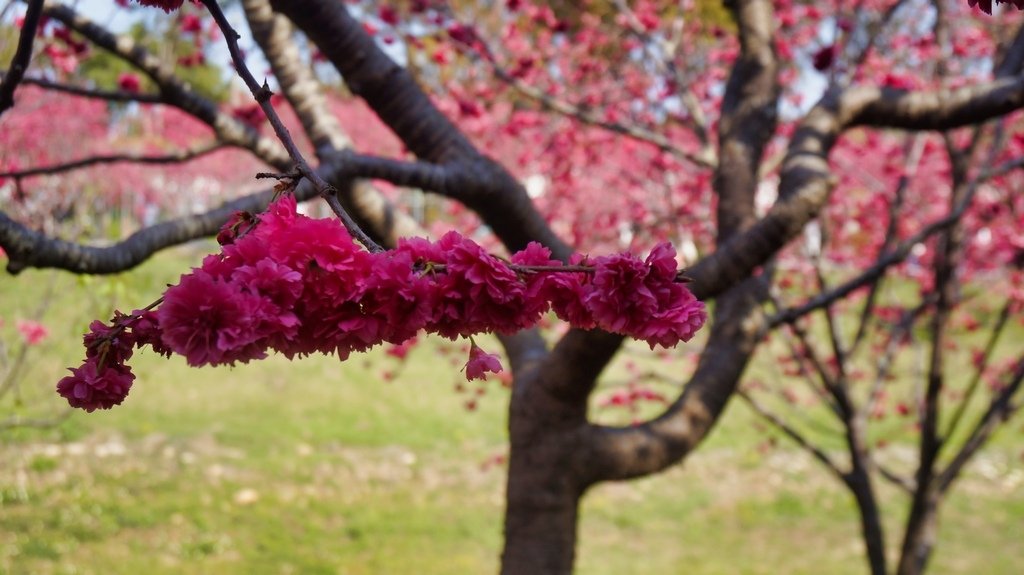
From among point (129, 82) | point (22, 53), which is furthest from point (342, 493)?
point (22, 53)

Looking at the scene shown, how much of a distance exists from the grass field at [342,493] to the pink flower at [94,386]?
313cm

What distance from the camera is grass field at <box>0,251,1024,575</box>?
18.7ft

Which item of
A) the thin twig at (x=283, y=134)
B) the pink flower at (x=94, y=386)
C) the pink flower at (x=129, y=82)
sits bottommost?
the pink flower at (x=94, y=386)

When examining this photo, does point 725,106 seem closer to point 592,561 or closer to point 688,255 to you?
point 688,255

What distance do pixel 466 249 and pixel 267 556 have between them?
5094mm

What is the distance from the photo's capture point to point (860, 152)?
755cm

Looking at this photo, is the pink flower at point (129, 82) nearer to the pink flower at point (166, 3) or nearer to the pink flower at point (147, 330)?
the pink flower at point (166, 3)

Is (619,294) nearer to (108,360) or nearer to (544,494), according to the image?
(108,360)

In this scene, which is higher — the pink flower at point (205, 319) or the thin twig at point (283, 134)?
the thin twig at point (283, 134)

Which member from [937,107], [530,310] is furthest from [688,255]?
[530,310]

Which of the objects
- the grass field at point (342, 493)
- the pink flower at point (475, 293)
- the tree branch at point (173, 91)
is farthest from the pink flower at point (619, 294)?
the grass field at point (342, 493)

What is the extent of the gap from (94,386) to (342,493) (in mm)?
6166

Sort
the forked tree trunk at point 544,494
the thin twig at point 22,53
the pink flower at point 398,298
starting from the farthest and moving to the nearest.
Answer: the forked tree trunk at point 544,494 → the thin twig at point 22,53 → the pink flower at point 398,298

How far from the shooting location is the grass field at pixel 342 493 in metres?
5.70
